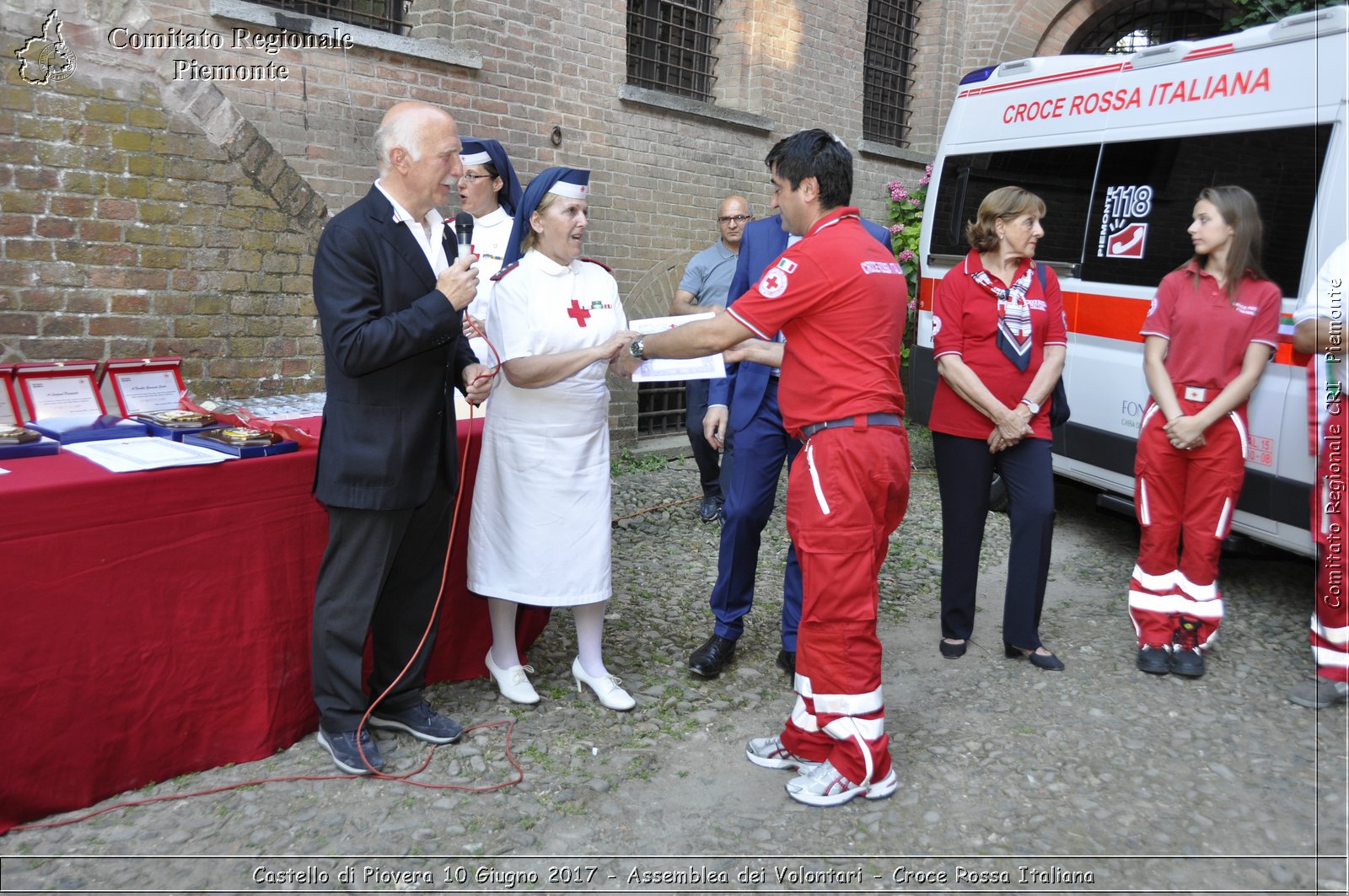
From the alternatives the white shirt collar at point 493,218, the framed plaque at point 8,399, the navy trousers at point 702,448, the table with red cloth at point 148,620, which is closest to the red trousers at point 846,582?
the table with red cloth at point 148,620

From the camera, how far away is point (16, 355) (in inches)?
206

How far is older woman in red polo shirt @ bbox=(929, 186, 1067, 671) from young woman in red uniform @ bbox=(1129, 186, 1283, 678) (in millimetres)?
483

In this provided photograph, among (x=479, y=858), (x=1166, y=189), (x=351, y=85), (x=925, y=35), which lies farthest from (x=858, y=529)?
(x=925, y=35)

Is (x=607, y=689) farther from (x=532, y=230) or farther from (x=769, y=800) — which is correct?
(x=532, y=230)

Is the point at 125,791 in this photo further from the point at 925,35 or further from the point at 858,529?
the point at 925,35

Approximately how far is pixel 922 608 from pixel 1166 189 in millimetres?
2565

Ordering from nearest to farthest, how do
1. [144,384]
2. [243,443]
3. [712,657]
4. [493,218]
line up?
[243,443]
[144,384]
[712,657]
[493,218]

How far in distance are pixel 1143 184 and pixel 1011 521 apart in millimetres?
2411

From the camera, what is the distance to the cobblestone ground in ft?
9.48

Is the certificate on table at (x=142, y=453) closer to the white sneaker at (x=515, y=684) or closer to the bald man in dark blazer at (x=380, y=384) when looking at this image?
the bald man in dark blazer at (x=380, y=384)

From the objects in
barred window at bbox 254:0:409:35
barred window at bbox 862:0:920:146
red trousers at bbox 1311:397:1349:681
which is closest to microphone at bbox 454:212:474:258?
barred window at bbox 254:0:409:35

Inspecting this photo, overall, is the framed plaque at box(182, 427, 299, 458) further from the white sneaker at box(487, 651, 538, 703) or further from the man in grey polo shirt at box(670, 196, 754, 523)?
the man in grey polo shirt at box(670, 196, 754, 523)

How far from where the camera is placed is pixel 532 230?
3674mm

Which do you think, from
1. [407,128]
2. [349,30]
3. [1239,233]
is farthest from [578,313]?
[349,30]
